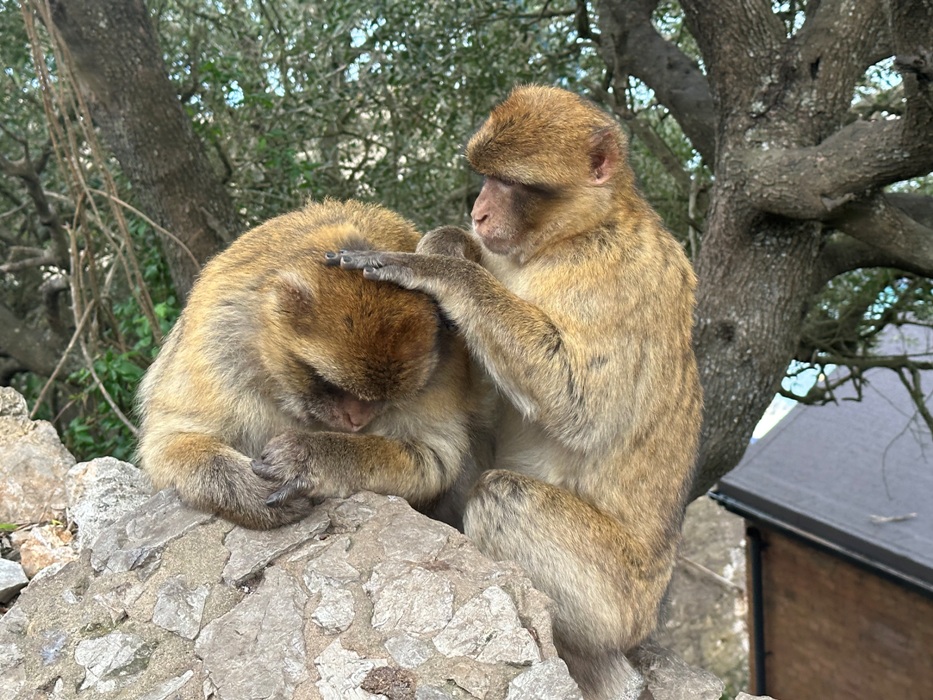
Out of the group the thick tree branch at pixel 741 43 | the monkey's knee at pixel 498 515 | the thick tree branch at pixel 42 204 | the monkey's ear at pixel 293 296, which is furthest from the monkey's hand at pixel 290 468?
the thick tree branch at pixel 42 204

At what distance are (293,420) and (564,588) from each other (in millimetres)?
925

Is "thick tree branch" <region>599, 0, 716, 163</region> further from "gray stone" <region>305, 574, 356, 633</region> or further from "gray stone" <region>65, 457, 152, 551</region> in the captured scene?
"gray stone" <region>305, 574, 356, 633</region>

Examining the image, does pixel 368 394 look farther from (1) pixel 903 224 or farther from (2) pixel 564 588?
(1) pixel 903 224

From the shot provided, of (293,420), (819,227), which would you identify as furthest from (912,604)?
(293,420)

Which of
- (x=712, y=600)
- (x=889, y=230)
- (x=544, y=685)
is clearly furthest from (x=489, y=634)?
(x=712, y=600)

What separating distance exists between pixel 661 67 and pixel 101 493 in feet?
14.0

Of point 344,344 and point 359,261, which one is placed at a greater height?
point 359,261

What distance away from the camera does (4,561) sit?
2.60 meters

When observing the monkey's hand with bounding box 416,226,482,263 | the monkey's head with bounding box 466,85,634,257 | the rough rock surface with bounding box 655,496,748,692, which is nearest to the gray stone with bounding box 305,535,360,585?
the monkey's hand with bounding box 416,226,482,263

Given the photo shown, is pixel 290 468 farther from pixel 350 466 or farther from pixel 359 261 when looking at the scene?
pixel 359 261

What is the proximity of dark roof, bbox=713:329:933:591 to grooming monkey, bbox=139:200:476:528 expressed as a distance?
360 centimetres

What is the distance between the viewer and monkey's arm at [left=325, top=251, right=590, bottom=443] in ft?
7.72

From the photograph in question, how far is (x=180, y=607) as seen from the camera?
2119 mm

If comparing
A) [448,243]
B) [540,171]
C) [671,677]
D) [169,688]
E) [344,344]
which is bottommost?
[671,677]
